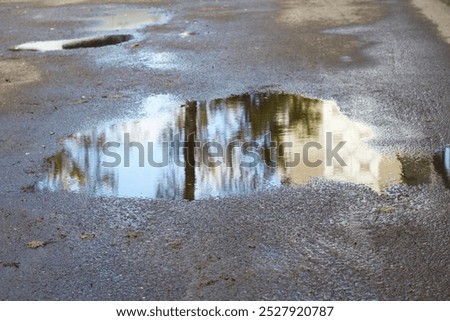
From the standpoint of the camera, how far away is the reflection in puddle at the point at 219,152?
687 centimetres

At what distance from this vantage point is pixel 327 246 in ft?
18.4

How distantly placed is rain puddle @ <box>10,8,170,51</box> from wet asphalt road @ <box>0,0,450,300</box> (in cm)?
72

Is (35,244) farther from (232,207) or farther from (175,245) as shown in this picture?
(232,207)

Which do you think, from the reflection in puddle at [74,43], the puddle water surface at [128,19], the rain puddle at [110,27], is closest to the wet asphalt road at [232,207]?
the reflection in puddle at [74,43]

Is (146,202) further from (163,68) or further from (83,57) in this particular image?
(83,57)

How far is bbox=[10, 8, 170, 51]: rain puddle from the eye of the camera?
1341 centimetres

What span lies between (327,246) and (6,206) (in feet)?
8.61

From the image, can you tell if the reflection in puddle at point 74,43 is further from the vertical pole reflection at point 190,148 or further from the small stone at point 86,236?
the small stone at point 86,236

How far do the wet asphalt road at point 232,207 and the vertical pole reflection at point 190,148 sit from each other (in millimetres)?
276

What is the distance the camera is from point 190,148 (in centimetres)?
778

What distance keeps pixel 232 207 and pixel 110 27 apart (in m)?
9.28

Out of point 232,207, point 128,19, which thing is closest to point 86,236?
point 232,207

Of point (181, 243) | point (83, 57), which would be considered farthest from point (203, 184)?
point (83, 57)

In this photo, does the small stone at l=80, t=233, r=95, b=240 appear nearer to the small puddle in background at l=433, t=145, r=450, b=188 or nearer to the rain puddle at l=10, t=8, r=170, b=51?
the small puddle in background at l=433, t=145, r=450, b=188
